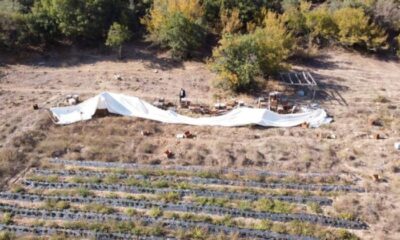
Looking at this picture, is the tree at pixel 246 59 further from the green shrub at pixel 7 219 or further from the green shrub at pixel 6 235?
the green shrub at pixel 6 235

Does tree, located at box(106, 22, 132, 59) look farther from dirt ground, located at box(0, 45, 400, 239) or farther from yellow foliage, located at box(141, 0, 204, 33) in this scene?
yellow foliage, located at box(141, 0, 204, 33)

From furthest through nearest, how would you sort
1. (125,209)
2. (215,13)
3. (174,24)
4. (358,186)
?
(215,13) < (174,24) < (358,186) < (125,209)

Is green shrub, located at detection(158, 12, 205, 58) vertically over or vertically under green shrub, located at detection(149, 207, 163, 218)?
over

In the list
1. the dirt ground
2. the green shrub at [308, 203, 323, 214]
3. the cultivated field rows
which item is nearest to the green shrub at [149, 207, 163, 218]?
the cultivated field rows

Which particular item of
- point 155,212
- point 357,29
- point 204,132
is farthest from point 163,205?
point 357,29

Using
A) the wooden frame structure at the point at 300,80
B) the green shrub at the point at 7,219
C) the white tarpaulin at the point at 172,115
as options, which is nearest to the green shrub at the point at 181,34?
the wooden frame structure at the point at 300,80

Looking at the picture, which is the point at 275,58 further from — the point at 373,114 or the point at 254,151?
the point at 254,151

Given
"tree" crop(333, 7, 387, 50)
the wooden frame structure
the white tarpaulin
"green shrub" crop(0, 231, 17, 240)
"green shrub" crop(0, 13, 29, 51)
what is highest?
"tree" crop(333, 7, 387, 50)

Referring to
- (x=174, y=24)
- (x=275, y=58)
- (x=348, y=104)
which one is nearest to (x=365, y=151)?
(x=348, y=104)
